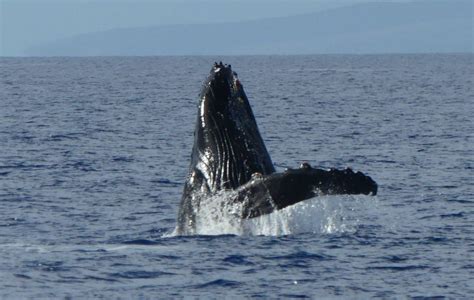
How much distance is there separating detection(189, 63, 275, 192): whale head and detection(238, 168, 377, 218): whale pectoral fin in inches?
80.9

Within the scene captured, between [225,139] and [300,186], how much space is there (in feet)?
9.93

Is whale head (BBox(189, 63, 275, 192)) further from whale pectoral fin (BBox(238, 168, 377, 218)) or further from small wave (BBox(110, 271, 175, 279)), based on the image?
whale pectoral fin (BBox(238, 168, 377, 218))

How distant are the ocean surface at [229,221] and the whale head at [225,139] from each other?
69 centimetres

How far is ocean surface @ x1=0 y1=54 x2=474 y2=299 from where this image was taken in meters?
18.9

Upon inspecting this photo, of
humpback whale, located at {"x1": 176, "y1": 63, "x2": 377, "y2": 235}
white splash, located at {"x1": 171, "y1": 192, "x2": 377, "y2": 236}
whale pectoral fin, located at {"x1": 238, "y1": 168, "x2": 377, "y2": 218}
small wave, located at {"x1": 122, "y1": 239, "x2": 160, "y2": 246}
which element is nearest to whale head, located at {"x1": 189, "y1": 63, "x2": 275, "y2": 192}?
humpback whale, located at {"x1": 176, "y1": 63, "x2": 377, "y2": 235}

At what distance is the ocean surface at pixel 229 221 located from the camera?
746 inches

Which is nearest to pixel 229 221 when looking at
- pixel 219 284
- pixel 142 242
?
pixel 219 284

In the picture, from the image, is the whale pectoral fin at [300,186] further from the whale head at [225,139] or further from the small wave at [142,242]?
the small wave at [142,242]

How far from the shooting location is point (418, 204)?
2784 centimetres

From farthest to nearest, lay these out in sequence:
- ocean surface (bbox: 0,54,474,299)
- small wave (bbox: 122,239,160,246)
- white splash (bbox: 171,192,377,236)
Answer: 1. small wave (bbox: 122,239,160,246)
2. white splash (bbox: 171,192,377,236)
3. ocean surface (bbox: 0,54,474,299)

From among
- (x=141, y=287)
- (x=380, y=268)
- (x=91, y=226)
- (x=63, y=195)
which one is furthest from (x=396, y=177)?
(x=141, y=287)

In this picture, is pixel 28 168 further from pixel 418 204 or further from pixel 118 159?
pixel 418 204

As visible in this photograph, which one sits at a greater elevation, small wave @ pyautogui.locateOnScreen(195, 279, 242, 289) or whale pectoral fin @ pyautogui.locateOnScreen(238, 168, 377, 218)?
whale pectoral fin @ pyautogui.locateOnScreen(238, 168, 377, 218)

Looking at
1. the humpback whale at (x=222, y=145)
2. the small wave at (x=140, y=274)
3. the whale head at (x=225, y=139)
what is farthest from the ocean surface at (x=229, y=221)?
the whale head at (x=225, y=139)
